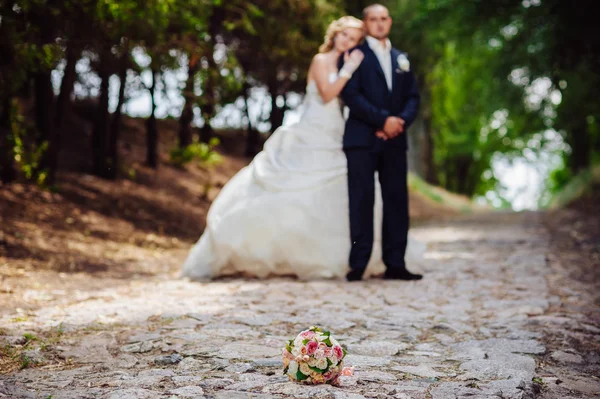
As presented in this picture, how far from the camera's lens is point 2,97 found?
24.7 feet

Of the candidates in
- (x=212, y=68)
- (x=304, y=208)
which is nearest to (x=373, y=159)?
(x=304, y=208)

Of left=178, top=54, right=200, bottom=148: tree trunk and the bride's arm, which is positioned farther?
left=178, top=54, right=200, bottom=148: tree trunk

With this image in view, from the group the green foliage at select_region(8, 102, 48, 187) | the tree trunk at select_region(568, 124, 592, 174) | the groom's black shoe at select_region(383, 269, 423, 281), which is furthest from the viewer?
the tree trunk at select_region(568, 124, 592, 174)

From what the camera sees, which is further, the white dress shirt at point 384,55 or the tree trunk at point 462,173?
the tree trunk at point 462,173

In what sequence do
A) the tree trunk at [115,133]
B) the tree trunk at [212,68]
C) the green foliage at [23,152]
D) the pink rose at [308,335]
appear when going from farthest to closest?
1. the tree trunk at [115,133]
2. the tree trunk at [212,68]
3. the green foliage at [23,152]
4. the pink rose at [308,335]

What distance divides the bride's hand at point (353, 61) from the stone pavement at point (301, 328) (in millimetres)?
2161

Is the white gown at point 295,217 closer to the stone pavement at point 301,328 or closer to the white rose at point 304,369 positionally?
the stone pavement at point 301,328

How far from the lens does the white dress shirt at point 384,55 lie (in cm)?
681

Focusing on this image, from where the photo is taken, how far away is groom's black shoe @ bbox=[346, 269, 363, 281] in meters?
6.79

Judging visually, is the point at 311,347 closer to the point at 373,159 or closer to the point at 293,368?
the point at 293,368

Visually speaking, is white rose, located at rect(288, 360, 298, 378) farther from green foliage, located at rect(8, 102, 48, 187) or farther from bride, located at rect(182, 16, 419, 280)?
green foliage, located at rect(8, 102, 48, 187)

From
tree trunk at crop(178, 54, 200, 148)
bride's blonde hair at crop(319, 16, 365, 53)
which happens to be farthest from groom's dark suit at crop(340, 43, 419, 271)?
tree trunk at crop(178, 54, 200, 148)

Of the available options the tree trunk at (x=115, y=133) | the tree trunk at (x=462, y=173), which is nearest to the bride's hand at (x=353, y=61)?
the tree trunk at (x=115, y=133)

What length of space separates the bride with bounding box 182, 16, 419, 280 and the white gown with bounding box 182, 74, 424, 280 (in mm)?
10
